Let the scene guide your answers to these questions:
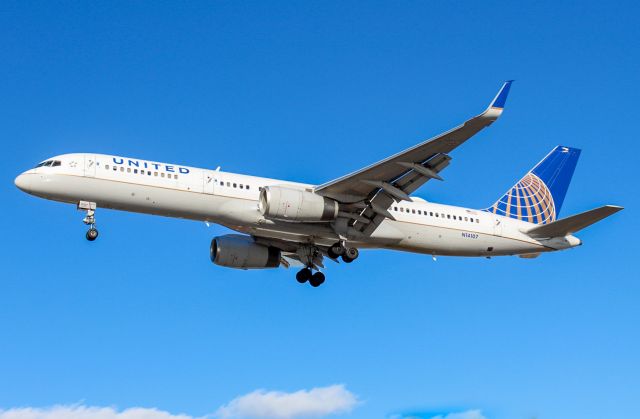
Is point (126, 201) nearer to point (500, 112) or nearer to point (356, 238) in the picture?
point (356, 238)

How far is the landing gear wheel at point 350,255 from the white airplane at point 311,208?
0.14 feet

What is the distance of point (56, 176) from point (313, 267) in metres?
12.4

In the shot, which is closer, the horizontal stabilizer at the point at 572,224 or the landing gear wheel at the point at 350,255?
the horizontal stabilizer at the point at 572,224

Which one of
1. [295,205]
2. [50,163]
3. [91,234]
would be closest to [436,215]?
[295,205]

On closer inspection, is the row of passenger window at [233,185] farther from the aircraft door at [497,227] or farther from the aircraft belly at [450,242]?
the aircraft door at [497,227]

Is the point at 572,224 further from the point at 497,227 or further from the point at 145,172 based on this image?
the point at 145,172

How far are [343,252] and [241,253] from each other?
5.02m

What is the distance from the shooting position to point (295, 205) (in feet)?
124

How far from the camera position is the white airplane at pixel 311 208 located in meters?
37.4

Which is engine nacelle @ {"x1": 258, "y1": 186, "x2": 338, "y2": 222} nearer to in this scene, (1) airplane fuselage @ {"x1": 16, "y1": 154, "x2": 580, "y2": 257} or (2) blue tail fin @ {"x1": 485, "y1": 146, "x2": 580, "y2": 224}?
(1) airplane fuselage @ {"x1": 16, "y1": 154, "x2": 580, "y2": 257}

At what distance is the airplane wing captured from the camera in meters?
35.1

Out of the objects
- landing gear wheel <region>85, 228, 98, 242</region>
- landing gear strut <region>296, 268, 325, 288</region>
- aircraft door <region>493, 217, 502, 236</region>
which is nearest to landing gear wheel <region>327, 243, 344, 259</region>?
landing gear strut <region>296, 268, 325, 288</region>

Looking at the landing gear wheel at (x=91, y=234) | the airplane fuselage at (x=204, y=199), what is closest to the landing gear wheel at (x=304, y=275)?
the airplane fuselage at (x=204, y=199)

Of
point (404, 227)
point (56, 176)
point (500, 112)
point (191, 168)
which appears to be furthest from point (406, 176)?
point (56, 176)
